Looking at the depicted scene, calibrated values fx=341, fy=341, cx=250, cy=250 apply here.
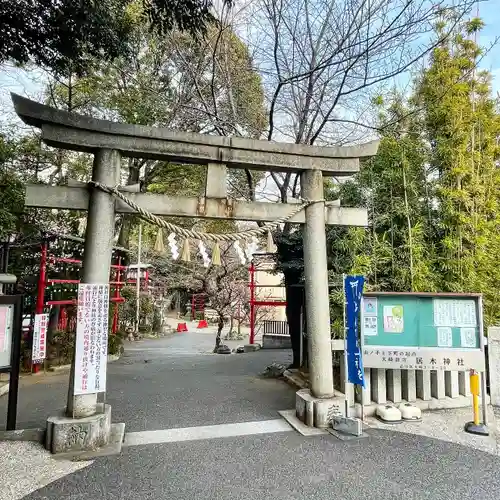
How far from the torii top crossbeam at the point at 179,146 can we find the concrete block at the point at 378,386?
297 cm

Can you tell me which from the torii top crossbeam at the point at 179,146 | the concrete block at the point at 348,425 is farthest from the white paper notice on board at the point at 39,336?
the concrete block at the point at 348,425

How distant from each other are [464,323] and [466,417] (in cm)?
135

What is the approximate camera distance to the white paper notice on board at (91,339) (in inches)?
151

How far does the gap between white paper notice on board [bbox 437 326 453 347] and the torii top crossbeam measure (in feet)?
8.37

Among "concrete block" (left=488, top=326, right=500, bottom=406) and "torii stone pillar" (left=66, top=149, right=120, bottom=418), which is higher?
"torii stone pillar" (left=66, top=149, right=120, bottom=418)

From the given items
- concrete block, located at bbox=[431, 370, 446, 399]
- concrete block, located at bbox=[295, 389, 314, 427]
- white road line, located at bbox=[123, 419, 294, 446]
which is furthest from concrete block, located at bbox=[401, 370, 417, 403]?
white road line, located at bbox=[123, 419, 294, 446]

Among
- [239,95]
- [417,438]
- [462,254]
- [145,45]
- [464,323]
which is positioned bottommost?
[417,438]

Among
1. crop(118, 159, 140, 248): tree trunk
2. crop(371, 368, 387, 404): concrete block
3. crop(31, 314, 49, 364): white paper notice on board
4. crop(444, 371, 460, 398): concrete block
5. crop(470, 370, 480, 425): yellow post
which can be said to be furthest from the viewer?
crop(118, 159, 140, 248): tree trunk

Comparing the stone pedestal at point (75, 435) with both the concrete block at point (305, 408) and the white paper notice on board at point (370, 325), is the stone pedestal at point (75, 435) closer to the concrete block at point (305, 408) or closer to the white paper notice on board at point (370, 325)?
the concrete block at point (305, 408)

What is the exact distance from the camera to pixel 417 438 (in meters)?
4.14

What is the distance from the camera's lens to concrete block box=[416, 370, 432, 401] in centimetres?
511

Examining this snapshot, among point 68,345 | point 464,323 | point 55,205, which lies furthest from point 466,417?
point 68,345

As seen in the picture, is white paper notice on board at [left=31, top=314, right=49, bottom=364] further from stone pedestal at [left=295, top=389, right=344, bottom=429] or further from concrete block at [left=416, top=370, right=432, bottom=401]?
concrete block at [left=416, top=370, right=432, bottom=401]

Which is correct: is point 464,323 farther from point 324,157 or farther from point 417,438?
point 324,157
